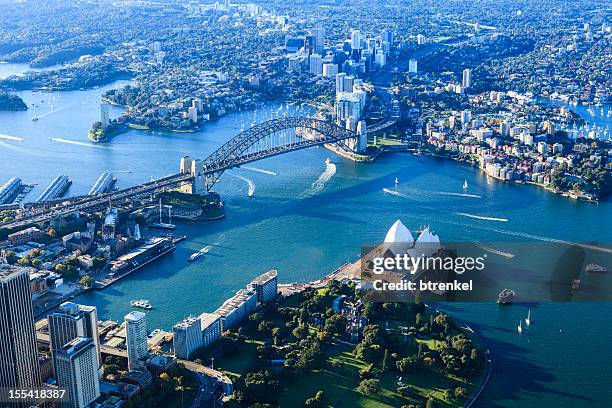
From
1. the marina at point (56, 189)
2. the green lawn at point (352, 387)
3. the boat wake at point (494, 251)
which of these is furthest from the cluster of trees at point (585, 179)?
the marina at point (56, 189)

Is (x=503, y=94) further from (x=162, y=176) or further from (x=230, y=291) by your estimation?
(x=230, y=291)

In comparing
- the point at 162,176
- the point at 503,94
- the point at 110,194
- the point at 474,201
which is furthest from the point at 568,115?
the point at 110,194

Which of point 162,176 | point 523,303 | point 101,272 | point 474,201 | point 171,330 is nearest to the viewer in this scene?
point 171,330

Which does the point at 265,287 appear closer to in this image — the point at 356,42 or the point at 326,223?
the point at 326,223

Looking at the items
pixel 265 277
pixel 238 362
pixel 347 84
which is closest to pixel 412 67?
pixel 347 84

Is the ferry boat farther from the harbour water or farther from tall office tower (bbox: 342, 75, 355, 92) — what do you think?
tall office tower (bbox: 342, 75, 355, 92)
